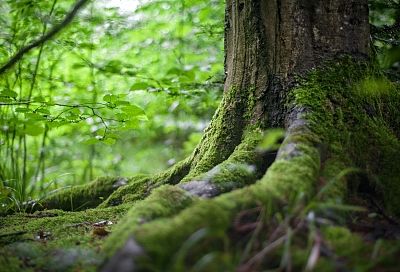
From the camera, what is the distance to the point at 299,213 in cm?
171

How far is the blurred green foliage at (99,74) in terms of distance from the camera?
138 inches

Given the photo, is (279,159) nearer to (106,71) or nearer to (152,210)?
(152,210)

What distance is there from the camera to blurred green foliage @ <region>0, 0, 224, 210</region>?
3508 millimetres

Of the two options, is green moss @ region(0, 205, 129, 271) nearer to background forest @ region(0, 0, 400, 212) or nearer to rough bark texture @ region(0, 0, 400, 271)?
rough bark texture @ region(0, 0, 400, 271)

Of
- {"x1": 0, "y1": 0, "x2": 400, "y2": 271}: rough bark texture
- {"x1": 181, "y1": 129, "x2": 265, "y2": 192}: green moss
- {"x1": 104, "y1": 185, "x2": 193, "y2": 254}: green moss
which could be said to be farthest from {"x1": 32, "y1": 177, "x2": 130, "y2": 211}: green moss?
{"x1": 104, "y1": 185, "x2": 193, "y2": 254}: green moss

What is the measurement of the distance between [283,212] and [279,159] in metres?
0.40

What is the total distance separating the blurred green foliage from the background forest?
2 centimetres

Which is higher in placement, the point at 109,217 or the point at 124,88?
the point at 124,88

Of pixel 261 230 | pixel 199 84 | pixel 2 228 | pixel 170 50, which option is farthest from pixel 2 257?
pixel 170 50

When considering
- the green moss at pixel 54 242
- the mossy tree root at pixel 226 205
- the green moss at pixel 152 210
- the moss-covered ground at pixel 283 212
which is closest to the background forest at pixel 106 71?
the moss-covered ground at pixel 283 212

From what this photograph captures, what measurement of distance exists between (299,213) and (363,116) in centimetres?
110

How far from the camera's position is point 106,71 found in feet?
16.8

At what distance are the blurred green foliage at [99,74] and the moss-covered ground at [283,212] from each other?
3.03 feet

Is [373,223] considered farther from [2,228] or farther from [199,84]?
[199,84]
